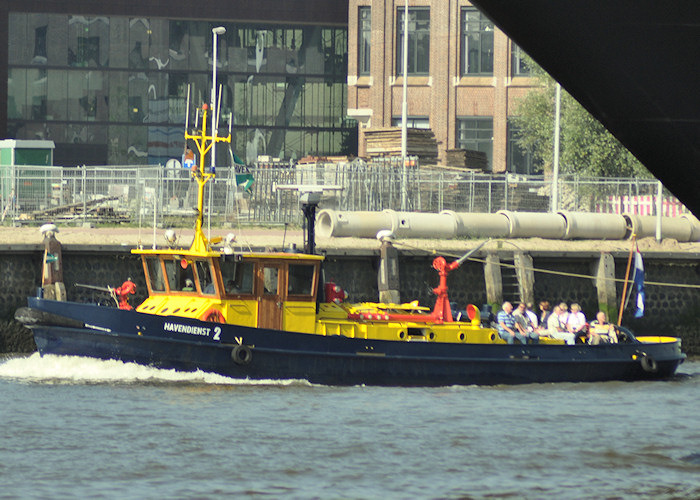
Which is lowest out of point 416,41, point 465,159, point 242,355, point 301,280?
point 242,355

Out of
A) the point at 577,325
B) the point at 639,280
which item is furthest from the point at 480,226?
the point at 577,325

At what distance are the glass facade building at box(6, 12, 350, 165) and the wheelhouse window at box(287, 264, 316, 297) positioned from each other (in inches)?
1904

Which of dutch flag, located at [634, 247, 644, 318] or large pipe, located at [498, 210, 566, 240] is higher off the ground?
large pipe, located at [498, 210, 566, 240]

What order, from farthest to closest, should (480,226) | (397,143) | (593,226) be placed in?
(397,143) < (593,226) < (480,226)

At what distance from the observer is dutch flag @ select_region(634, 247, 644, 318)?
30031 mm

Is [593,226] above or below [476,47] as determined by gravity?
below

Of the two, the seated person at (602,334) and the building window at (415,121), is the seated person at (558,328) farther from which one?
the building window at (415,121)

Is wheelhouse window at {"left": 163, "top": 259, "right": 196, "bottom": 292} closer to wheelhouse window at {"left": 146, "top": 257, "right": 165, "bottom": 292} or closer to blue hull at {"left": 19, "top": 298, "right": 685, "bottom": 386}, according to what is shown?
wheelhouse window at {"left": 146, "top": 257, "right": 165, "bottom": 292}

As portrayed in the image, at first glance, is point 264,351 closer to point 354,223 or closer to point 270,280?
point 270,280

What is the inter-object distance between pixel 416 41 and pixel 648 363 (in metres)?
37.3

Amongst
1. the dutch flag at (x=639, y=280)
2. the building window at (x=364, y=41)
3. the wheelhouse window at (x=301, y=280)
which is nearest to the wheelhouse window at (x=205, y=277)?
the wheelhouse window at (x=301, y=280)

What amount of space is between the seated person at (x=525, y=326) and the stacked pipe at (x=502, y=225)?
7427 mm

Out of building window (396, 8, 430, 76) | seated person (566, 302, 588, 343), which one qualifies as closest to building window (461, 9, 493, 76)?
building window (396, 8, 430, 76)

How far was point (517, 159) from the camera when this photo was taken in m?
60.9
